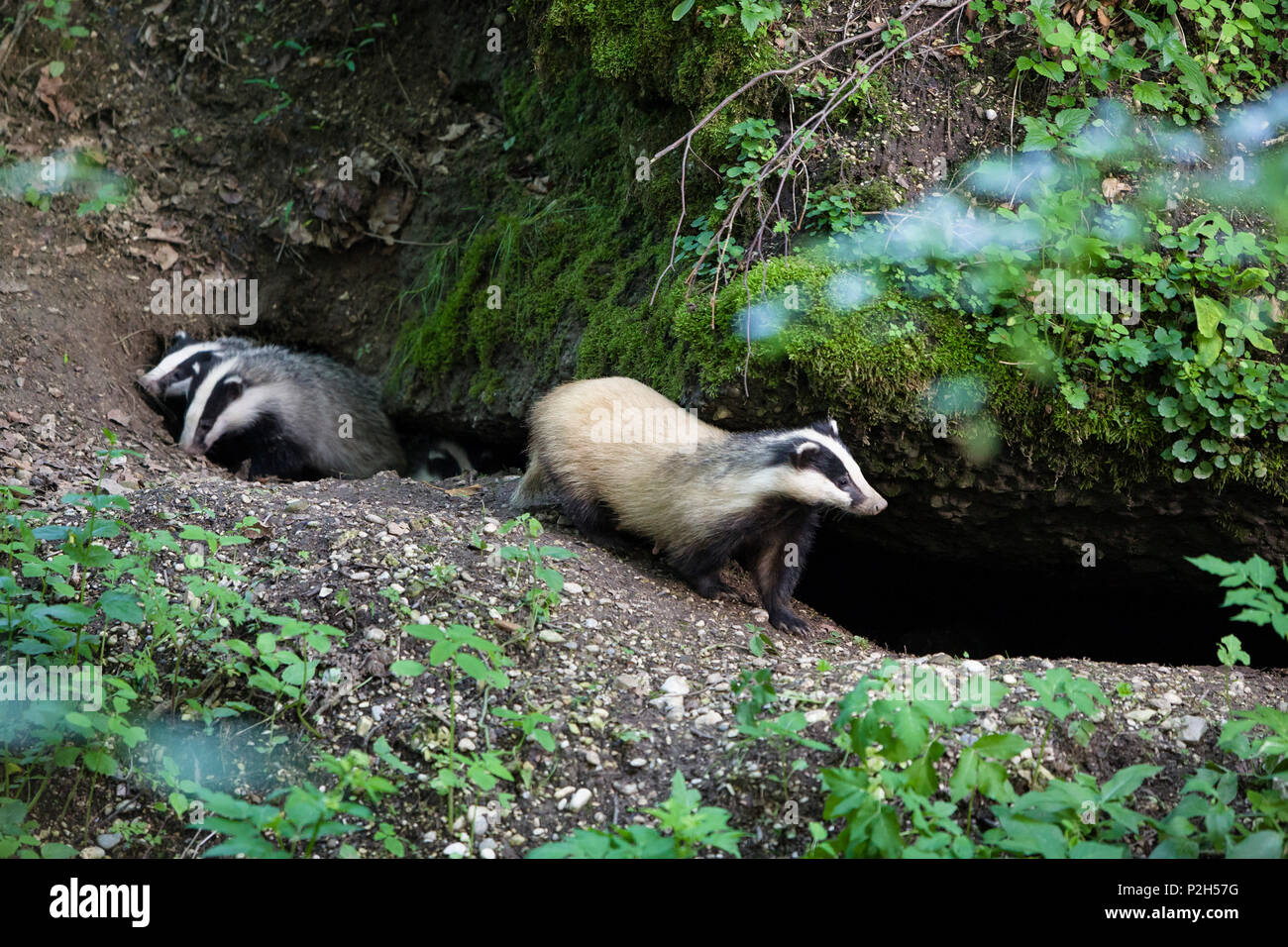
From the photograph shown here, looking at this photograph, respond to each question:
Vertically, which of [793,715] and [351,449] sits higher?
[351,449]

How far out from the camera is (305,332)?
26.8 ft

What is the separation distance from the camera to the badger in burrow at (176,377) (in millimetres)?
7375

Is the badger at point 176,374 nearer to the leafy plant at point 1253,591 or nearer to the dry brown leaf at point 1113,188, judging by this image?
the dry brown leaf at point 1113,188

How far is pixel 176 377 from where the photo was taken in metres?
7.40

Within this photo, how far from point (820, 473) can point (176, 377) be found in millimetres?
4828

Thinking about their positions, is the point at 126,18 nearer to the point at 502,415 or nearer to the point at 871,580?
the point at 502,415

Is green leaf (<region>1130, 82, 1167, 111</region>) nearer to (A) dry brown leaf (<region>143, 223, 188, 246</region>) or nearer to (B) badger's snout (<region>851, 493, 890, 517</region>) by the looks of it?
(B) badger's snout (<region>851, 493, 890, 517</region>)

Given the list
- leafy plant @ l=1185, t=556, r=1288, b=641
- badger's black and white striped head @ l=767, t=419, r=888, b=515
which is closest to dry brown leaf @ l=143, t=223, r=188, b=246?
badger's black and white striped head @ l=767, t=419, r=888, b=515

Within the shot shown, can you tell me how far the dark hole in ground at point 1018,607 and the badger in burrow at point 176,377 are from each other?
14.4 ft

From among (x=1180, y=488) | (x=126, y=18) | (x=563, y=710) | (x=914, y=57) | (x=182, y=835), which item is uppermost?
(x=126, y=18)

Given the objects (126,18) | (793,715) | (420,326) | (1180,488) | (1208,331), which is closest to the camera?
(793,715)

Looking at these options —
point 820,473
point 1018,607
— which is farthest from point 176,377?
point 1018,607

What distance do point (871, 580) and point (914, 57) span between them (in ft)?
9.99

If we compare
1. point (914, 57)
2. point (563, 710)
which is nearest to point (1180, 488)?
point (914, 57)
